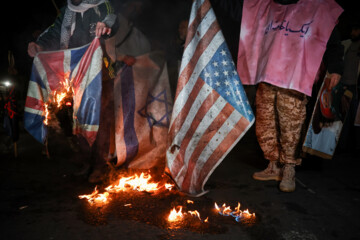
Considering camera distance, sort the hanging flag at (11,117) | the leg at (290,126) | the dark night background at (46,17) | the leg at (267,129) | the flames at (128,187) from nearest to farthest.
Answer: the flames at (128,187) < the leg at (290,126) < the leg at (267,129) < the hanging flag at (11,117) < the dark night background at (46,17)

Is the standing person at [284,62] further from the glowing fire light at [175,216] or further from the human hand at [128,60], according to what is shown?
the human hand at [128,60]

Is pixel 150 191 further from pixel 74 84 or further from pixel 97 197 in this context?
pixel 74 84

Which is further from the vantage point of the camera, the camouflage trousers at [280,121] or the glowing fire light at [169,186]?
the camouflage trousers at [280,121]

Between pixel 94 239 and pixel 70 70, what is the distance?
6.80ft

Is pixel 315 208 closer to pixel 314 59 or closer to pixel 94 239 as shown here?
pixel 314 59

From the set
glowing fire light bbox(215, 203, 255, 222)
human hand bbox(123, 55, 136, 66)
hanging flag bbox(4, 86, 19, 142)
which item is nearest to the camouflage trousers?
glowing fire light bbox(215, 203, 255, 222)

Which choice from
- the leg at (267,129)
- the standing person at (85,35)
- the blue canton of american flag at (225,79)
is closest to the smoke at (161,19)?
the standing person at (85,35)

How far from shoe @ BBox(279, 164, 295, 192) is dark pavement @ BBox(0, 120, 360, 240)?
3.2 inches

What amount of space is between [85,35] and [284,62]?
251 cm

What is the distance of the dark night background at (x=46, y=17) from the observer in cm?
528

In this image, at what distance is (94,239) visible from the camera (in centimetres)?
190

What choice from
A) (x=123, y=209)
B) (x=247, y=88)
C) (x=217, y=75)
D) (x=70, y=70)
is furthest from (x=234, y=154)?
(x=247, y=88)

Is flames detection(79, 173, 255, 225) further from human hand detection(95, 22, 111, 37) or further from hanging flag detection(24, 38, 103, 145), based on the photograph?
human hand detection(95, 22, 111, 37)

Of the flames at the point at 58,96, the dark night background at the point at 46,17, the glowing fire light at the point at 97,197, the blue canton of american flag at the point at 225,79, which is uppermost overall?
the dark night background at the point at 46,17
